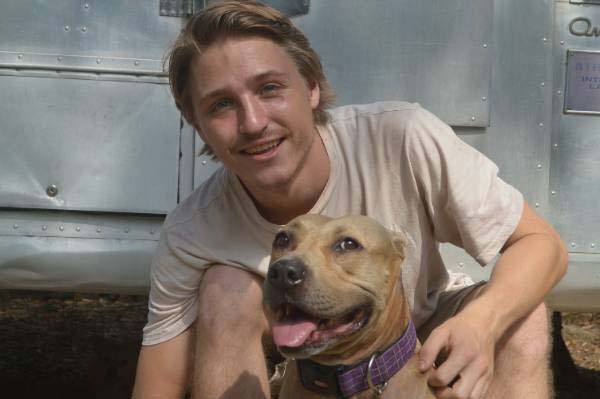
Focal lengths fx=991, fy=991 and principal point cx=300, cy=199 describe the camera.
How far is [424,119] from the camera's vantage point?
329 centimetres

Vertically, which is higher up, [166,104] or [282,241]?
[166,104]

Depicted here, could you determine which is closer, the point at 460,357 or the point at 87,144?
the point at 460,357

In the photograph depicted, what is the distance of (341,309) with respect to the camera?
2672mm

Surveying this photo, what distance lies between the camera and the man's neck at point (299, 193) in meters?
3.24

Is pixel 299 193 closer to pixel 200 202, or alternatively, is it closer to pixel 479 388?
pixel 200 202

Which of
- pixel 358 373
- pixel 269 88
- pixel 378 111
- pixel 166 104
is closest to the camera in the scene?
pixel 358 373

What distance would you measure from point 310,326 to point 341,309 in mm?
100

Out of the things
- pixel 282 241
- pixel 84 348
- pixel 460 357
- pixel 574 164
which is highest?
pixel 574 164

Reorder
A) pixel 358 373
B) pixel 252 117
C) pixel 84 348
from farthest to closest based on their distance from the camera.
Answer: pixel 84 348 < pixel 252 117 < pixel 358 373

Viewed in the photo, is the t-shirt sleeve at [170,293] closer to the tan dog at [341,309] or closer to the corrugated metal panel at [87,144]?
the tan dog at [341,309]

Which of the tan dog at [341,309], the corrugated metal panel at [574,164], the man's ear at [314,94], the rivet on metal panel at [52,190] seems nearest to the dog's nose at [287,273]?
the tan dog at [341,309]

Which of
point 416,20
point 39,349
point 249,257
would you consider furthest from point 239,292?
point 39,349

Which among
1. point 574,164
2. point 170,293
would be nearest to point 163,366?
point 170,293

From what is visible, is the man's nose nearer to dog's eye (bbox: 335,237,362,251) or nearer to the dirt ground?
dog's eye (bbox: 335,237,362,251)
